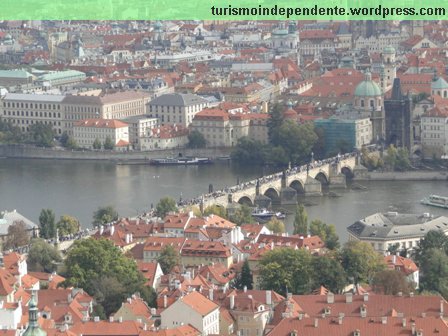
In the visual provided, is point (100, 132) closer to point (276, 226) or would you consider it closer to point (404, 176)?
point (404, 176)

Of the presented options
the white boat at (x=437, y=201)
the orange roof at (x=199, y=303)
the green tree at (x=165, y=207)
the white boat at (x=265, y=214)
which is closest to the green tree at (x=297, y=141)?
the white boat at (x=437, y=201)

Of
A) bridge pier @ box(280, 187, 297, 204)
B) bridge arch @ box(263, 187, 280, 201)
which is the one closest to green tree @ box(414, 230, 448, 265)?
bridge pier @ box(280, 187, 297, 204)

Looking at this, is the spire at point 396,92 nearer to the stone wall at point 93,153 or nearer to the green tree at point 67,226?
the stone wall at point 93,153

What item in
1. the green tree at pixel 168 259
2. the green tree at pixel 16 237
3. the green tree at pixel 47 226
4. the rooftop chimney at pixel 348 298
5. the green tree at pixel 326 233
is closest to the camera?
the rooftop chimney at pixel 348 298

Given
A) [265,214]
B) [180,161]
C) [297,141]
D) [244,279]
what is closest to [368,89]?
[297,141]

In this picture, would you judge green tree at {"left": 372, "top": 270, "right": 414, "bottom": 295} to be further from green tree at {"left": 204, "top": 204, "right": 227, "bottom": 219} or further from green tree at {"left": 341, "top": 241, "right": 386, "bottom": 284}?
green tree at {"left": 204, "top": 204, "right": 227, "bottom": 219}

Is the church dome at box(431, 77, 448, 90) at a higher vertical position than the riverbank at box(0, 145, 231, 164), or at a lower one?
higher
